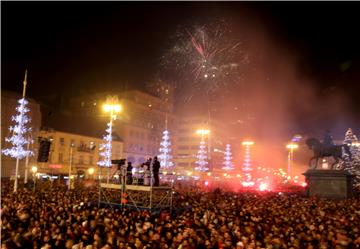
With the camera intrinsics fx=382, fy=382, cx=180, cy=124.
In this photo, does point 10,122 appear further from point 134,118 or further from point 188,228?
point 188,228

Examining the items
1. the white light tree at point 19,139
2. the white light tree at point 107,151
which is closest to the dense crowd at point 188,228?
the white light tree at point 107,151

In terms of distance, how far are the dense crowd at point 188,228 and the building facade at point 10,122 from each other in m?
35.2

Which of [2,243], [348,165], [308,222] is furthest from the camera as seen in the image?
[348,165]

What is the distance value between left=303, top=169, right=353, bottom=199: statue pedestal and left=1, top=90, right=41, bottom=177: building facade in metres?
37.2

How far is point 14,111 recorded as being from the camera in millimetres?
57406

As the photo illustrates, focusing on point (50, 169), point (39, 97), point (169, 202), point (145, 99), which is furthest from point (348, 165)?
point (39, 97)

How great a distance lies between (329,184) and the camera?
94.1 ft

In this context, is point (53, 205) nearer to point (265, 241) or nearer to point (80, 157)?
point (265, 241)

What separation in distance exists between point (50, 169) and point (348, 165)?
42844 millimetres

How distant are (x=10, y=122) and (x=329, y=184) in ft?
152

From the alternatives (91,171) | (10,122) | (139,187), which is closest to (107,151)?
(10,122)

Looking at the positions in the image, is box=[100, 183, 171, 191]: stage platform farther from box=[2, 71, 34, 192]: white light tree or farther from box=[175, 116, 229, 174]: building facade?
box=[175, 116, 229, 174]: building facade

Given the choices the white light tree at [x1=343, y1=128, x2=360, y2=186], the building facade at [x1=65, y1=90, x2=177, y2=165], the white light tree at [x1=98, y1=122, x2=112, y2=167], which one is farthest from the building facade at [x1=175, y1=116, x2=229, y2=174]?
the white light tree at [x1=343, y1=128, x2=360, y2=186]

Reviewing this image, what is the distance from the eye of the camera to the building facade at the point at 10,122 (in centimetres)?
5375
